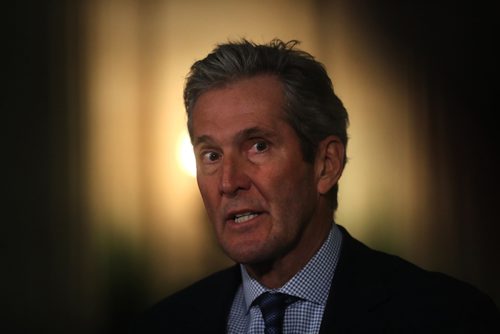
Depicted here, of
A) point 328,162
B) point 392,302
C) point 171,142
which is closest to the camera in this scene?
point 392,302

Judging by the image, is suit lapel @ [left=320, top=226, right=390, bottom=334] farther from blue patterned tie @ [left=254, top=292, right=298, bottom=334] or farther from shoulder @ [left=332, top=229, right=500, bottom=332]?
blue patterned tie @ [left=254, top=292, right=298, bottom=334]

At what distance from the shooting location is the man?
1.66 m

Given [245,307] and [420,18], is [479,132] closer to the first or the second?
[420,18]

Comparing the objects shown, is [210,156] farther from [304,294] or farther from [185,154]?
[185,154]

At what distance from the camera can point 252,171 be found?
1.68 m

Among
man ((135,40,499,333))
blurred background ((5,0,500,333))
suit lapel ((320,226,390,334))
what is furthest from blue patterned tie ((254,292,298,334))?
blurred background ((5,0,500,333))

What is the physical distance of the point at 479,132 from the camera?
2.56 m

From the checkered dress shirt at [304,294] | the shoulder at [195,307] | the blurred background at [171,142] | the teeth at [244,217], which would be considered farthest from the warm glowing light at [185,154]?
the teeth at [244,217]

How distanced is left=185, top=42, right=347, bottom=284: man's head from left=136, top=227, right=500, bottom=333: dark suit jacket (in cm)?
13

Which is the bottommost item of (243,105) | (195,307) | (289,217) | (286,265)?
(195,307)

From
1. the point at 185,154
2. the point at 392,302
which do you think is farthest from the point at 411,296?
the point at 185,154

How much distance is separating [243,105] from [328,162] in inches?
10.5

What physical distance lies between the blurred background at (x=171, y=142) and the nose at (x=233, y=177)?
983 millimetres

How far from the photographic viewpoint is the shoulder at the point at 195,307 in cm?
185
